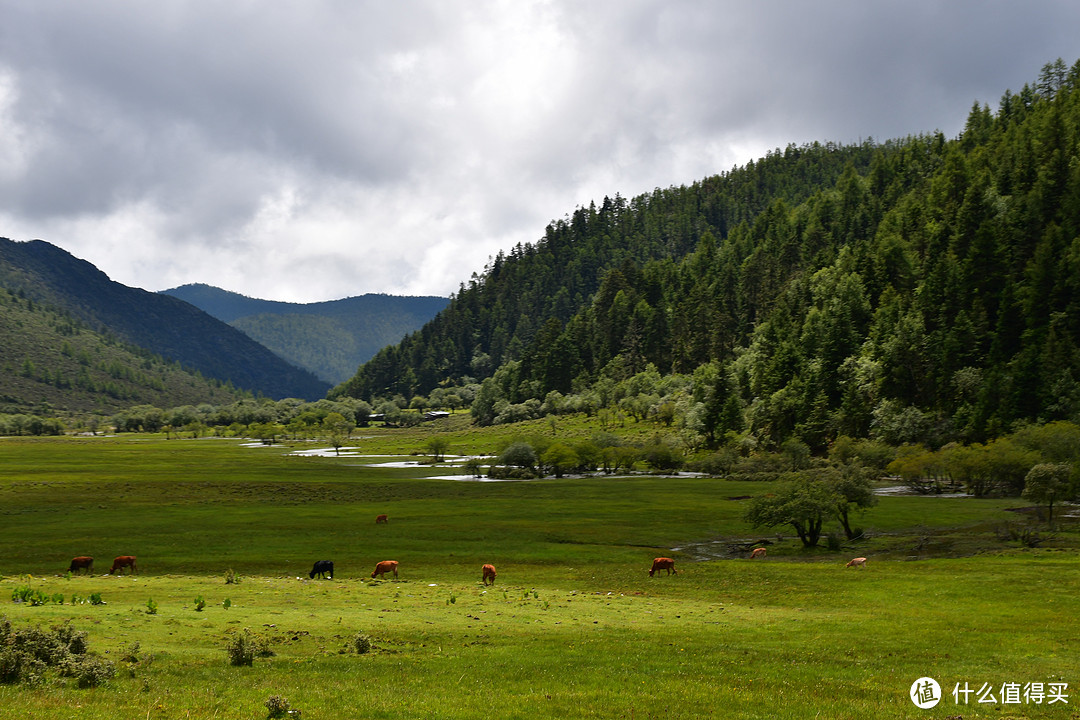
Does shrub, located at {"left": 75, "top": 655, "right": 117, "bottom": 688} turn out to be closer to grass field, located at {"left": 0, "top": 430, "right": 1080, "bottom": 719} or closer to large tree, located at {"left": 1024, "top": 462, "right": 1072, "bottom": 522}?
grass field, located at {"left": 0, "top": 430, "right": 1080, "bottom": 719}

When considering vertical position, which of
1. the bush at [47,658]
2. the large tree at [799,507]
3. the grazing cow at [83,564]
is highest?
the bush at [47,658]

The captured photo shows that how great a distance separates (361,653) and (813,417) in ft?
462

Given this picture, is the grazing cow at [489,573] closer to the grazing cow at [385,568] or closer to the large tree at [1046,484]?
the grazing cow at [385,568]

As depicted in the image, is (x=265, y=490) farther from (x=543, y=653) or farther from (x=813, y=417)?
(x=813, y=417)

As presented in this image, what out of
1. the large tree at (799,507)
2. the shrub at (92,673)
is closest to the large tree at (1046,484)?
the large tree at (799,507)

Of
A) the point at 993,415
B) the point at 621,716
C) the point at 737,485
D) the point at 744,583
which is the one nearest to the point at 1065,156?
the point at 993,415

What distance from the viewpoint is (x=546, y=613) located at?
3366cm

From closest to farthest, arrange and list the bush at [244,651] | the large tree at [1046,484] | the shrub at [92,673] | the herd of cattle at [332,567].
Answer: the shrub at [92,673] < the bush at [244,651] < the herd of cattle at [332,567] < the large tree at [1046,484]

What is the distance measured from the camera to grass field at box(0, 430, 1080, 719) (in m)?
18.1

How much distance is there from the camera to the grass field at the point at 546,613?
18.1m

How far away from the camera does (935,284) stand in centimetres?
15050

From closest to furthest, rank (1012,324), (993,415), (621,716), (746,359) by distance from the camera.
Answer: (621,716) → (993,415) → (1012,324) → (746,359)

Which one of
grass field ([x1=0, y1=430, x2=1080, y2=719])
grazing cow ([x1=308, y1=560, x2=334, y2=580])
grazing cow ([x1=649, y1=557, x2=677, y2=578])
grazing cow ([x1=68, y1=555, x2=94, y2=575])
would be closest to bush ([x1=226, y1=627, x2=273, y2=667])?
grass field ([x1=0, y1=430, x2=1080, y2=719])

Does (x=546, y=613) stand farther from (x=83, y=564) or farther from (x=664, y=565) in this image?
(x=83, y=564)
